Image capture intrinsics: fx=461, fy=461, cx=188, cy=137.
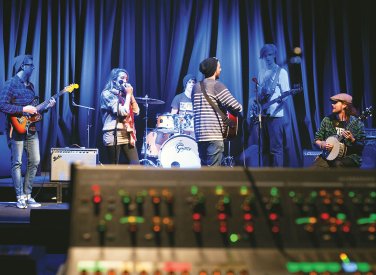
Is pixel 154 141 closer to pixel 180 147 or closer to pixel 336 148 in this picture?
pixel 180 147

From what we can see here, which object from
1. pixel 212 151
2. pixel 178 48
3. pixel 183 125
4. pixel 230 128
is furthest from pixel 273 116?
pixel 212 151

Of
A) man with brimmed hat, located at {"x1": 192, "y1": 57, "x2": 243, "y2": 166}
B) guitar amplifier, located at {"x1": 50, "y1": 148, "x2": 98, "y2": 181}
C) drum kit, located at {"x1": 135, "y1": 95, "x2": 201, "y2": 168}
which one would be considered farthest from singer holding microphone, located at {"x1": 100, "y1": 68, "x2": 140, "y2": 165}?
drum kit, located at {"x1": 135, "y1": 95, "x2": 201, "y2": 168}

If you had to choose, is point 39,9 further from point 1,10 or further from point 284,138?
point 284,138

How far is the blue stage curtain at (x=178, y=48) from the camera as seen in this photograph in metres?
8.44

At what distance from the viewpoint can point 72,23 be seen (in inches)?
336

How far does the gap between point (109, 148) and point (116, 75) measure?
103cm

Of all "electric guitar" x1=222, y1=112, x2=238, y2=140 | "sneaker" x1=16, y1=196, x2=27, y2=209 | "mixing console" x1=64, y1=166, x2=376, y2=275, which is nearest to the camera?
"mixing console" x1=64, y1=166, x2=376, y2=275

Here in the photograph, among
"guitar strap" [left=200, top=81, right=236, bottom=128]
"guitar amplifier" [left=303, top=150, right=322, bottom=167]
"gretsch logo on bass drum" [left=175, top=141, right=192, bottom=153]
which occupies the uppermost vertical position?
"guitar strap" [left=200, top=81, right=236, bottom=128]

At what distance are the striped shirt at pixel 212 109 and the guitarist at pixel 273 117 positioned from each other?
2.88m

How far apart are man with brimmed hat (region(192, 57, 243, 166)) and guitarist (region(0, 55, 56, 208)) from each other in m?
2.21

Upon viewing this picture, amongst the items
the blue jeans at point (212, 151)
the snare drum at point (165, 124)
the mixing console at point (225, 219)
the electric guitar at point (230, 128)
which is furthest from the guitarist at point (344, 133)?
the mixing console at point (225, 219)

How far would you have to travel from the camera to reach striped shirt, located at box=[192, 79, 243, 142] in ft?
16.2

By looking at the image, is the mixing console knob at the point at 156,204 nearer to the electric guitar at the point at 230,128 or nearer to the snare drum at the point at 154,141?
the electric guitar at the point at 230,128

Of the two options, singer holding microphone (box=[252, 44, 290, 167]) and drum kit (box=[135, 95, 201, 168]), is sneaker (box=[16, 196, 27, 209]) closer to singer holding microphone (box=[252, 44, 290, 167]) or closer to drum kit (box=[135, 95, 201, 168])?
drum kit (box=[135, 95, 201, 168])
